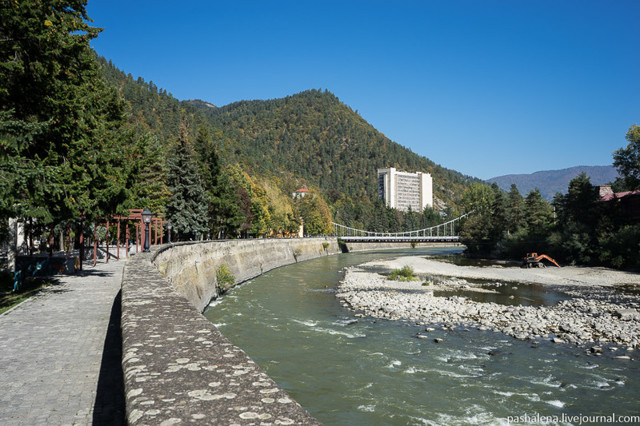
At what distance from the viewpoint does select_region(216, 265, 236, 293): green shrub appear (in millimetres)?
28953

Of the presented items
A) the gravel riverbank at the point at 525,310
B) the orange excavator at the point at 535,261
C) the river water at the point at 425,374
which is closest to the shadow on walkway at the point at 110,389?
the river water at the point at 425,374

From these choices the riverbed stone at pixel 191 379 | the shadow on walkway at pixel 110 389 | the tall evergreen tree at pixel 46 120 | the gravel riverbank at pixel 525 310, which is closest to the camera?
the riverbed stone at pixel 191 379

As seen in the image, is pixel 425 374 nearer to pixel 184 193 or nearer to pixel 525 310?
pixel 525 310

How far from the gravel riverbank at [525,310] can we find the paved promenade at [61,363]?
39.2 feet

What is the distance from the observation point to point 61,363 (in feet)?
25.3

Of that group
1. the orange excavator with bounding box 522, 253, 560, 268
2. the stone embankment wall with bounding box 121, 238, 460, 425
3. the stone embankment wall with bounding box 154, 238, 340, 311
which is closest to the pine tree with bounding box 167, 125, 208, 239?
the stone embankment wall with bounding box 154, 238, 340, 311

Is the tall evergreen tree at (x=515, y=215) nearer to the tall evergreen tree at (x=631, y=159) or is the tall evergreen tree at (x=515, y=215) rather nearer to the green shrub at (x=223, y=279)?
the tall evergreen tree at (x=631, y=159)

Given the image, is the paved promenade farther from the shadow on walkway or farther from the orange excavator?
the orange excavator

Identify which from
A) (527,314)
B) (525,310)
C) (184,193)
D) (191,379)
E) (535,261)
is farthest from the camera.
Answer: (535,261)

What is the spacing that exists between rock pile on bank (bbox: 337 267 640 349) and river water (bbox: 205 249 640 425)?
147 cm

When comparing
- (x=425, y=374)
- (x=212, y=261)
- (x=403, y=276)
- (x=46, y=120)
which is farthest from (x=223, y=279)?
(x=425, y=374)

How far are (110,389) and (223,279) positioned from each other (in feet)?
75.5

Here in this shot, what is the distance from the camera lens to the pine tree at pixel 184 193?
1699 inches

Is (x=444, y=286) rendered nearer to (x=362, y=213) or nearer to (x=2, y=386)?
(x=2, y=386)
